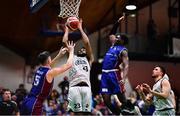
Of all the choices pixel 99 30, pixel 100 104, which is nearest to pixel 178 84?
pixel 100 104

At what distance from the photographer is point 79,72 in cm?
804

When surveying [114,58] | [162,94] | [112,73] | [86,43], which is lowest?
[162,94]

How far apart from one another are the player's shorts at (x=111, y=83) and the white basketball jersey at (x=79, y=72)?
68 cm

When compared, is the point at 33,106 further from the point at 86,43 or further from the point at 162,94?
the point at 162,94

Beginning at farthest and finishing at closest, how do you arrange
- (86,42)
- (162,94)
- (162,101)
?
(86,42)
(162,101)
(162,94)

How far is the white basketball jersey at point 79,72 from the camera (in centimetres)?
803

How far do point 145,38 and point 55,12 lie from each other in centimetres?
820

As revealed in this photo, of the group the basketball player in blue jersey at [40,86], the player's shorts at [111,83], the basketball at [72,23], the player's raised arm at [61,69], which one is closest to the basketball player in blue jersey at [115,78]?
the player's shorts at [111,83]

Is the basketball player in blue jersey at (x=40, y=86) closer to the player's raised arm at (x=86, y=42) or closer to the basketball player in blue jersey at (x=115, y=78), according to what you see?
the player's raised arm at (x=86, y=42)

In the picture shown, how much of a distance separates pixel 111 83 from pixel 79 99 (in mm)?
986

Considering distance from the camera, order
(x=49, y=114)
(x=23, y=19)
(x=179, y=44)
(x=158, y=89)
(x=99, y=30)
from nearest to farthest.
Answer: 1. (x=158, y=89)
2. (x=23, y=19)
3. (x=49, y=114)
4. (x=179, y=44)
5. (x=99, y=30)

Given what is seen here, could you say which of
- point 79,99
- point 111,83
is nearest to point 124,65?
point 111,83

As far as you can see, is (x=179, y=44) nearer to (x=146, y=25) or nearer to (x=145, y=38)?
(x=145, y=38)

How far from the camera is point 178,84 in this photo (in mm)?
16625
